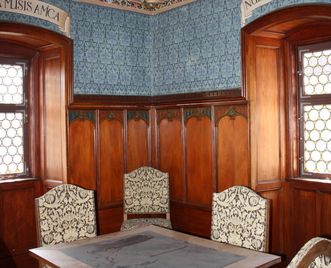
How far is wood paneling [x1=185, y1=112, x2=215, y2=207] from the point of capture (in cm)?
523

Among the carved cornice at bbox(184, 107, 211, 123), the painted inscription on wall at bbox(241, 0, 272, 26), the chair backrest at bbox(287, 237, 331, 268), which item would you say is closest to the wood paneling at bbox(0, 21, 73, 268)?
the carved cornice at bbox(184, 107, 211, 123)

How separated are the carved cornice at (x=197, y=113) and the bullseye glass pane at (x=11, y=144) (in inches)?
80.5

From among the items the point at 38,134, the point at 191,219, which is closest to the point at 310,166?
the point at 191,219

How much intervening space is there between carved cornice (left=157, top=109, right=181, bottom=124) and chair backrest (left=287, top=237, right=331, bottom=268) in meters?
3.98

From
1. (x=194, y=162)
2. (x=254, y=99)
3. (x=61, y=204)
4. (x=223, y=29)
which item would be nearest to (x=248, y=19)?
(x=223, y=29)

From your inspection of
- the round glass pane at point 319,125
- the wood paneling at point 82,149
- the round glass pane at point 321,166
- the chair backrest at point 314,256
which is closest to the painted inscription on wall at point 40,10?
the wood paneling at point 82,149

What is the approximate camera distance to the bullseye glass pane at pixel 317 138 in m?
4.68

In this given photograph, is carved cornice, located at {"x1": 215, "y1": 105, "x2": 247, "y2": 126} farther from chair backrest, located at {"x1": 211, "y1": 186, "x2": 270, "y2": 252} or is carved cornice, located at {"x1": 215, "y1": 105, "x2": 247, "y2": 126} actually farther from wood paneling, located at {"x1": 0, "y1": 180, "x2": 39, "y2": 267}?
wood paneling, located at {"x1": 0, "y1": 180, "x2": 39, "y2": 267}

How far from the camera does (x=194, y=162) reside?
5430 mm

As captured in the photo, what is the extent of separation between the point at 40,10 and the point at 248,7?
7.57ft

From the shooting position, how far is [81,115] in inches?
208

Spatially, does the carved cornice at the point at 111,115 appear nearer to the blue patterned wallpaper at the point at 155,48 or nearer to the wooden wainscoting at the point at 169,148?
the wooden wainscoting at the point at 169,148

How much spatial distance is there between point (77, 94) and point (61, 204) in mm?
1817

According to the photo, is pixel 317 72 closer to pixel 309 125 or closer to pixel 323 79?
pixel 323 79
